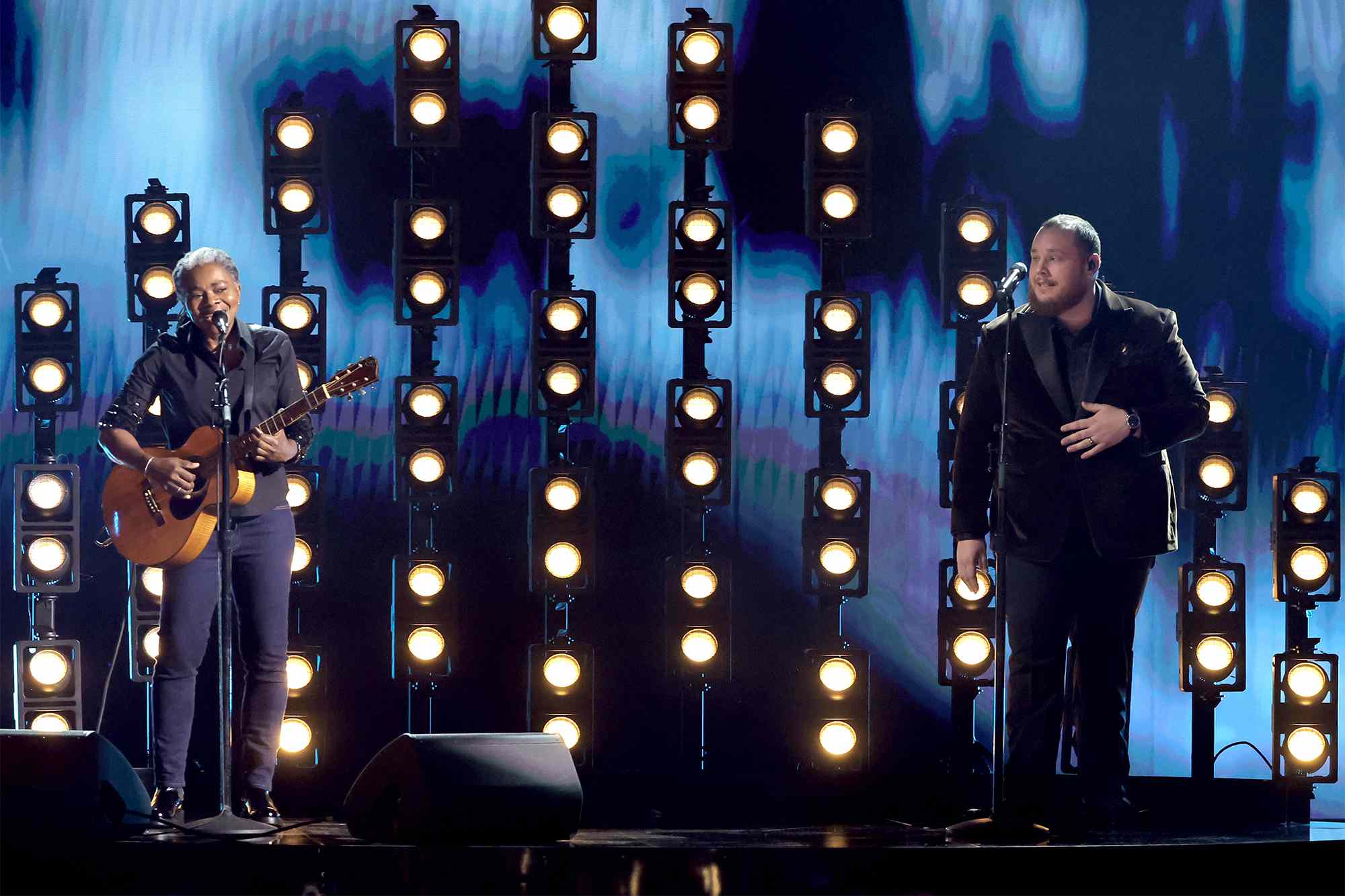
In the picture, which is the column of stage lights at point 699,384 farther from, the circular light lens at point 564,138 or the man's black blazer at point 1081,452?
the man's black blazer at point 1081,452

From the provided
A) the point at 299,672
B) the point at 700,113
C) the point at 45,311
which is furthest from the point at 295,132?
the point at 299,672

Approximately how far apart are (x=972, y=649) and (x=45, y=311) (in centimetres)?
348

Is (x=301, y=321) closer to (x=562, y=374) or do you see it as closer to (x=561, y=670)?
(x=562, y=374)

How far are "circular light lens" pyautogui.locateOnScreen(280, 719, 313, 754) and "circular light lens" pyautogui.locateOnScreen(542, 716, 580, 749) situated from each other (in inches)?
32.1

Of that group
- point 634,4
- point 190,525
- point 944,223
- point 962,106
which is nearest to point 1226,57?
point 962,106

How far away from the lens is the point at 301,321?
5484mm

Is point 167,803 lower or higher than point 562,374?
lower

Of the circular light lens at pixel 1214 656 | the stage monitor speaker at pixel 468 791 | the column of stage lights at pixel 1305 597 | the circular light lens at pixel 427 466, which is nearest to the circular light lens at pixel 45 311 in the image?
the circular light lens at pixel 427 466

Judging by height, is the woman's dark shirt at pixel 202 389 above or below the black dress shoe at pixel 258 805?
above

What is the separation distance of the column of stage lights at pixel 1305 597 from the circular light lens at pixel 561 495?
2.42 m

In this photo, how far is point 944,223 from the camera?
5484mm

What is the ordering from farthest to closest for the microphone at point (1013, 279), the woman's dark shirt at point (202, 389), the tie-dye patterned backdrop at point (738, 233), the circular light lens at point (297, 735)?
the tie-dye patterned backdrop at point (738, 233), the circular light lens at point (297, 735), the woman's dark shirt at point (202, 389), the microphone at point (1013, 279)

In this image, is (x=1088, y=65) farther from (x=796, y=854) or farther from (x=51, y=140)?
(x=51, y=140)

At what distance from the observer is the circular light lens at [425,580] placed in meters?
5.52
